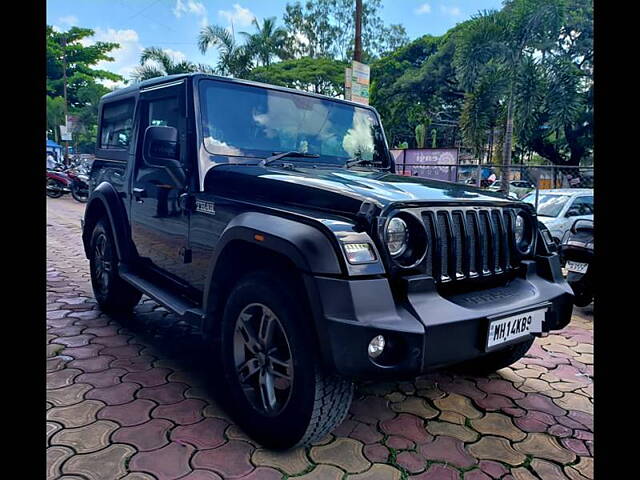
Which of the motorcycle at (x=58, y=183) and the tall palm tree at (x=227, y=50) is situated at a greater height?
the tall palm tree at (x=227, y=50)

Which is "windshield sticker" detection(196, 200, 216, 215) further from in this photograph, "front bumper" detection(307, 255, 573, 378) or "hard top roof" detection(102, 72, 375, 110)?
"front bumper" detection(307, 255, 573, 378)

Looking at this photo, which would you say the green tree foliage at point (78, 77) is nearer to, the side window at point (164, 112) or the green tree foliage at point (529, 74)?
the green tree foliage at point (529, 74)

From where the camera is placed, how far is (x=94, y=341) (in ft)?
12.3

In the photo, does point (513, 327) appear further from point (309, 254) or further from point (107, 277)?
point (107, 277)

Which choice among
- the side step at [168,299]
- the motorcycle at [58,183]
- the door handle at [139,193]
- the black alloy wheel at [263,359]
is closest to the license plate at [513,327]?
the black alloy wheel at [263,359]

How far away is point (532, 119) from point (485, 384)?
1525cm

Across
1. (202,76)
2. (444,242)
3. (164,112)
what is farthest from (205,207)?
(444,242)

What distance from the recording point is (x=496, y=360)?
10.4 ft

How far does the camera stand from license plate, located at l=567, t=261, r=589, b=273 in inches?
186

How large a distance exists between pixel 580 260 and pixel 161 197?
3.97 metres

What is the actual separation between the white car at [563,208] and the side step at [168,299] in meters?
6.90

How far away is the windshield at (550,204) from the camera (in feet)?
28.7

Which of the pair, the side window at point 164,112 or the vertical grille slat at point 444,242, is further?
the side window at point 164,112
